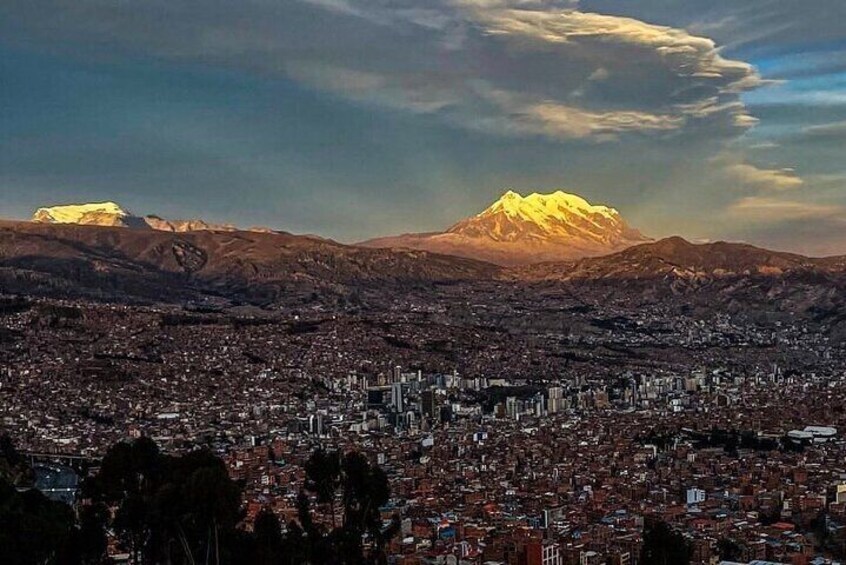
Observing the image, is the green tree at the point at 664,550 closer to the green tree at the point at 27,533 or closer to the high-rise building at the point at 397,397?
A: the green tree at the point at 27,533

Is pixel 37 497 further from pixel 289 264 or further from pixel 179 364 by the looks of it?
pixel 289 264

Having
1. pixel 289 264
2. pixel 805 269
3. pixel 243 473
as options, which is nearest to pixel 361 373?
pixel 243 473

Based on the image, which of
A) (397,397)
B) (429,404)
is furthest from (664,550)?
(397,397)

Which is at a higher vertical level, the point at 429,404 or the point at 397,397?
the point at 397,397

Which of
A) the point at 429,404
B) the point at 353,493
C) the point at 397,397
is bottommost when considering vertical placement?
the point at 429,404

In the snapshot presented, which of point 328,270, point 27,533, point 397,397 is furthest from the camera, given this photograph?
point 328,270

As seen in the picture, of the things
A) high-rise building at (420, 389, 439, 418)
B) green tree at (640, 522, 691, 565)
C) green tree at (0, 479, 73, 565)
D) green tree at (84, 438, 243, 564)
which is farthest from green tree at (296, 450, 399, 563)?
high-rise building at (420, 389, 439, 418)

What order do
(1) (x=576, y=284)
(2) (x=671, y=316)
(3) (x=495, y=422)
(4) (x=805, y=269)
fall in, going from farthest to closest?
A: 1. (1) (x=576, y=284)
2. (4) (x=805, y=269)
3. (2) (x=671, y=316)
4. (3) (x=495, y=422)

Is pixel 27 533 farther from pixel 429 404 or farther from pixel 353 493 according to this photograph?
pixel 429 404

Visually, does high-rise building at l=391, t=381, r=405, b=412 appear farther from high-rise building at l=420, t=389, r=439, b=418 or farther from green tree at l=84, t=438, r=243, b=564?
green tree at l=84, t=438, r=243, b=564

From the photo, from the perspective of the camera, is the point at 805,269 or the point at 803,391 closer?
the point at 803,391

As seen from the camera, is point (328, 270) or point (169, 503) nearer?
point (169, 503)
